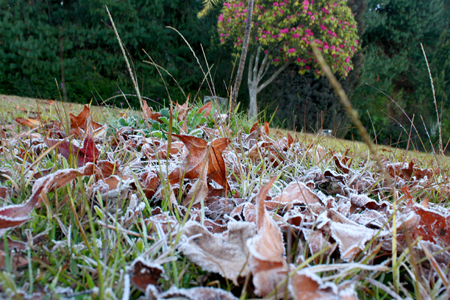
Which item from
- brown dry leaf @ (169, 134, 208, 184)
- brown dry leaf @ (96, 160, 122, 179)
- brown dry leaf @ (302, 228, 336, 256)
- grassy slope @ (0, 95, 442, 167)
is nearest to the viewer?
brown dry leaf @ (302, 228, 336, 256)

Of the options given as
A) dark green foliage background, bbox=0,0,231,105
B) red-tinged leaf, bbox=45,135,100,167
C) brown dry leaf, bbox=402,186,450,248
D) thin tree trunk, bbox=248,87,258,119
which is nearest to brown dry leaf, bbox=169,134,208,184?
red-tinged leaf, bbox=45,135,100,167

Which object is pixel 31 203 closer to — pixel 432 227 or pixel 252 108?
pixel 432 227

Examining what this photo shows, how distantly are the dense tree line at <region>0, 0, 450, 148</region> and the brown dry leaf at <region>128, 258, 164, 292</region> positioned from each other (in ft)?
27.8

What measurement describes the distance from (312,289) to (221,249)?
0.67 feet

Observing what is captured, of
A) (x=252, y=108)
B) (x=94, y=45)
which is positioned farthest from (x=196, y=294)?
(x=94, y=45)

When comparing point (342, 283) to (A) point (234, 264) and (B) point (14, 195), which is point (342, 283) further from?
(B) point (14, 195)

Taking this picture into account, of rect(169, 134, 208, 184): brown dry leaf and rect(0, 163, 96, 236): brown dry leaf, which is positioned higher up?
rect(169, 134, 208, 184): brown dry leaf

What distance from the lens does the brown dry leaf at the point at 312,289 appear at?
0.47 m

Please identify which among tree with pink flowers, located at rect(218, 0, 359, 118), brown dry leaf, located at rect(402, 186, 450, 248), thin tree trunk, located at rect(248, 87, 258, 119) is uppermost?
tree with pink flowers, located at rect(218, 0, 359, 118)

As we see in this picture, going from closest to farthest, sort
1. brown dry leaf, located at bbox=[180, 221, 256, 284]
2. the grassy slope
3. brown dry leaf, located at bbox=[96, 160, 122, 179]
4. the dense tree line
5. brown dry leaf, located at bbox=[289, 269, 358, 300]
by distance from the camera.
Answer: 1. brown dry leaf, located at bbox=[289, 269, 358, 300]
2. brown dry leaf, located at bbox=[180, 221, 256, 284]
3. brown dry leaf, located at bbox=[96, 160, 122, 179]
4. the grassy slope
5. the dense tree line

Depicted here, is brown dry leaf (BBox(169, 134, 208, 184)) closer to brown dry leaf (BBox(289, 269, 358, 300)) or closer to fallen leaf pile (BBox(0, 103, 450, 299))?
fallen leaf pile (BBox(0, 103, 450, 299))

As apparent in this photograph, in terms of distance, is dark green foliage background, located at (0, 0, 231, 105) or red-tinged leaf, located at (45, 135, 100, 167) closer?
red-tinged leaf, located at (45, 135, 100, 167)

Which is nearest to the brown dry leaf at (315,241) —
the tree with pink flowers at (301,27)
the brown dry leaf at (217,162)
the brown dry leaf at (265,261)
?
the brown dry leaf at (265,261)

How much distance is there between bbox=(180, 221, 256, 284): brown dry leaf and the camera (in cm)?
58
